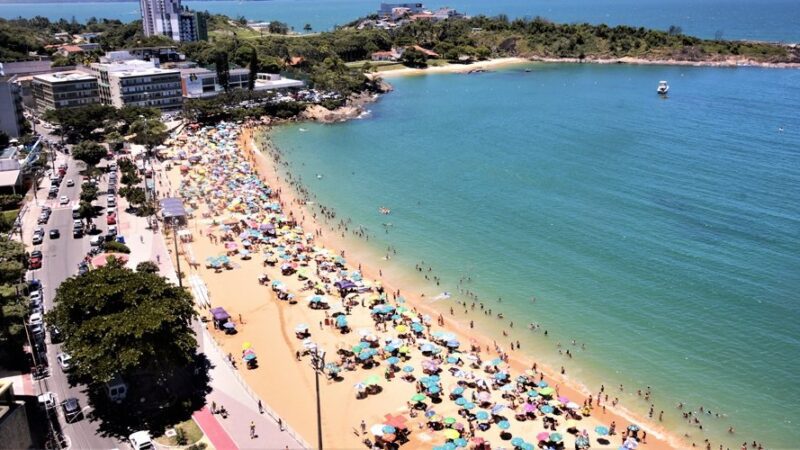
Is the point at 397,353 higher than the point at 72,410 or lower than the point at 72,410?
lower

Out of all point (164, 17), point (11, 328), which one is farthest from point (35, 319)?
point (164, 17)

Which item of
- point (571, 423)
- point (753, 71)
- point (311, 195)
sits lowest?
point (571, 423)

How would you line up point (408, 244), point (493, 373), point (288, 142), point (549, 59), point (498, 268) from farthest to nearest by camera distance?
point (549, 59) < point (288, 142) < point (408, 244) < point (498, 268) < point (493, 373)

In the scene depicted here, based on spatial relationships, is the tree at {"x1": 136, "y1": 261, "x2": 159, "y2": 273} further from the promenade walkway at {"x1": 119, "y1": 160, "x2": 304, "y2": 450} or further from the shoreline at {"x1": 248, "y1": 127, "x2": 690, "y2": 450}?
the shoreline at {"x1": 248, "y1": 127, "x2": 690, "y2": 450}

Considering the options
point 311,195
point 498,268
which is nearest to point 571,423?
point 498,268

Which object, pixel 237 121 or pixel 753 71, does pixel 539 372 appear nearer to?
pixel 237 121

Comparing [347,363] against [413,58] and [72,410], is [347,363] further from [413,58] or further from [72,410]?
[413,58]
